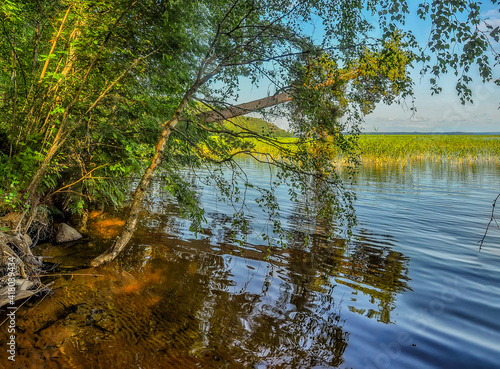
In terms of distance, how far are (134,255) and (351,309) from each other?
456 cm

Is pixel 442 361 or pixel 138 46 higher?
pixel 138 46

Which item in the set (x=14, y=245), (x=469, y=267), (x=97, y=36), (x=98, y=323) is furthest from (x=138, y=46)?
(x=469, y=267)

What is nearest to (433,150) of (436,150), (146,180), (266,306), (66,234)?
(436,150)

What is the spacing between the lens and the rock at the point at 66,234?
23.7 feet

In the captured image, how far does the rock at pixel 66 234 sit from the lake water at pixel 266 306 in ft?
1.49

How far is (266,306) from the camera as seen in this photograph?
16.0 ft

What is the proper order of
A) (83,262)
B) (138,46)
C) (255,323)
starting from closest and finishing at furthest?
(255,323)
(138,46)
(83,262)

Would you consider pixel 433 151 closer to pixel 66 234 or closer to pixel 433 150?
pixel 433 150

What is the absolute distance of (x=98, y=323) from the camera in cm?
404

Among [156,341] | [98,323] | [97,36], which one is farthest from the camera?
[97,36]

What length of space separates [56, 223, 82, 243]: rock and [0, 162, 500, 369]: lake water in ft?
1.49

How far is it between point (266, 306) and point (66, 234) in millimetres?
5388

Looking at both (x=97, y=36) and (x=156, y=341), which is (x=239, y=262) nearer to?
(x=156, y=341)

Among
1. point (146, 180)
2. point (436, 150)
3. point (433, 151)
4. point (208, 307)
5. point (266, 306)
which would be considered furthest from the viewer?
point (433, 151)
